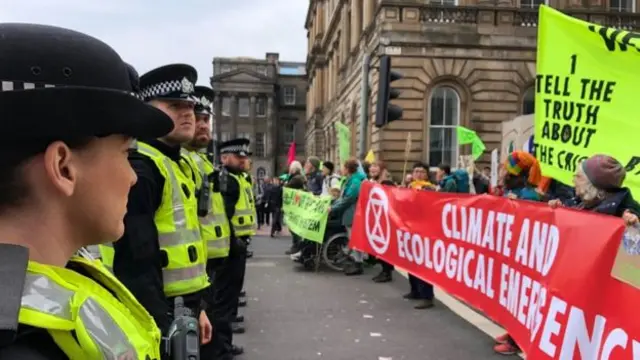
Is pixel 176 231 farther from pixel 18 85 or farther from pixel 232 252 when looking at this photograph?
pixel 232 252

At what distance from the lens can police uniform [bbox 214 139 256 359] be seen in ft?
16.9

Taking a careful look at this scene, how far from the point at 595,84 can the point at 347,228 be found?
635cm

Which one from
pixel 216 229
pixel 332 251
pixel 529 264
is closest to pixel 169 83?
pixel 216 229

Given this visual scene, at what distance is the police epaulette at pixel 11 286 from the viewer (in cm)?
87

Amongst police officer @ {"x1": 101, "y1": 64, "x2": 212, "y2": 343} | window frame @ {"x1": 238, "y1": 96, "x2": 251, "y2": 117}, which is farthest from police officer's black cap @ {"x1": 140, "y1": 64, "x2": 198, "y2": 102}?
window frame @ {"x1": 238, "y1": 96, "x2": 251, "y2": 117}

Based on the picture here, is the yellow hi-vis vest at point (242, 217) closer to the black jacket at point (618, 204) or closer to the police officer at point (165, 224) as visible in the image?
the police officer at point (165, 224)

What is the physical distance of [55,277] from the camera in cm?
102

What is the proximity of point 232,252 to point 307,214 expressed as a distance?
229 inches

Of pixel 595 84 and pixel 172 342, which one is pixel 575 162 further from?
pixel 172 342

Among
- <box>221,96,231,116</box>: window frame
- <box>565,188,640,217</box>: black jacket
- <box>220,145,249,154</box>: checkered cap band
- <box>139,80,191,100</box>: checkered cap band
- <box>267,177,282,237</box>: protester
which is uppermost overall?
<box>221,96,231,116</box>: window frame

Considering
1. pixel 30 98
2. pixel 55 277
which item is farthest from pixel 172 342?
pixel 30 98

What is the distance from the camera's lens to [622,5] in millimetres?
26594

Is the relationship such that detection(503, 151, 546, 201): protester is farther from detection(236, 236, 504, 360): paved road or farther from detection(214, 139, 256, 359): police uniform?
detection(214, 139, 256, 359): police uniform

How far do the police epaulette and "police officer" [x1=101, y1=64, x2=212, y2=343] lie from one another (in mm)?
1371
